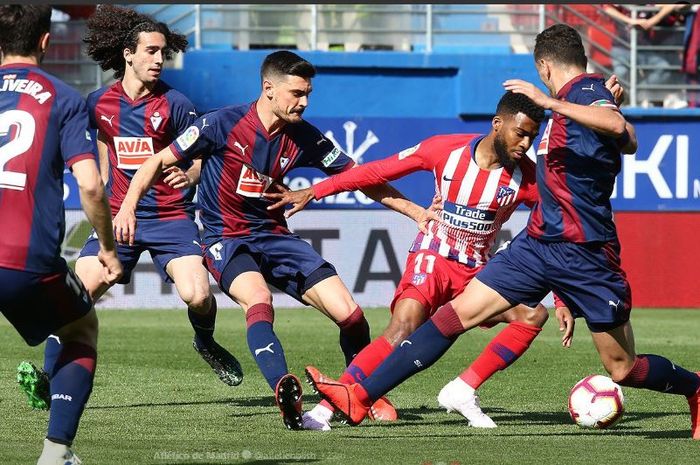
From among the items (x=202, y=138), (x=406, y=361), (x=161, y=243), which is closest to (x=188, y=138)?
(x=202, y=138)

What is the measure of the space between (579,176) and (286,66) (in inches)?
75.6

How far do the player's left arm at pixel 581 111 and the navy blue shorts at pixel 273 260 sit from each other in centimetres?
201

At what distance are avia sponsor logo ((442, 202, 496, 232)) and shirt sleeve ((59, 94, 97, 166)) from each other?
292 centimetres

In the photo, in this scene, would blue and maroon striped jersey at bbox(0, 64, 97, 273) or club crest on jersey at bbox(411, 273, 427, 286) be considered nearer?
blue and maroon striped jersey at bbox(0, 64, 97, 273)

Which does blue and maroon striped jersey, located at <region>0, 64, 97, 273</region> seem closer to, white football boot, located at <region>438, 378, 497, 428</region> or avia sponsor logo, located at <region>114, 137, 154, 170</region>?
white football boot, located at <region>438, 378, 497, 428</region>

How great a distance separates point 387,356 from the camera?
22.4ft

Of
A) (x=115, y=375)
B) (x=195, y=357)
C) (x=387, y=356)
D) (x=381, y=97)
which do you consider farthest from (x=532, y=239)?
(x=381, y=97)

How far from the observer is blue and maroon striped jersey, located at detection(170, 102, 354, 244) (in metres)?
7.73

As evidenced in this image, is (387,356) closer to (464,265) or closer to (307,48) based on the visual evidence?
(464,265)

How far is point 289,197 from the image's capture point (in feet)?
24.6

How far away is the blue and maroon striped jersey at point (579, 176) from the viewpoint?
6578 mm

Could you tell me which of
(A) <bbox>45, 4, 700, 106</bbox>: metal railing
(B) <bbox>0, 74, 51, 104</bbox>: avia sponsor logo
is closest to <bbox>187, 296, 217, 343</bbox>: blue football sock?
(B) <bbox>0, 74, 51, 104</bbox>: avia sponsor logo

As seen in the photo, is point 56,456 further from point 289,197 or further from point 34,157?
point 289,197

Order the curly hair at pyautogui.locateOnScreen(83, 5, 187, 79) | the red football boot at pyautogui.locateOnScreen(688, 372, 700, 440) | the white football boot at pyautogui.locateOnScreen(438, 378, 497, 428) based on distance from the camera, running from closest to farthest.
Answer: the red football boot at pyautogui.locateOnScreen(688, 372, 700, 440)
the white football boot at pyautogui.locateOnScreen(438, 378, 497, 428)
the curly hair at pyautogui.locateOnScreen(83, 5, 187, 79)
